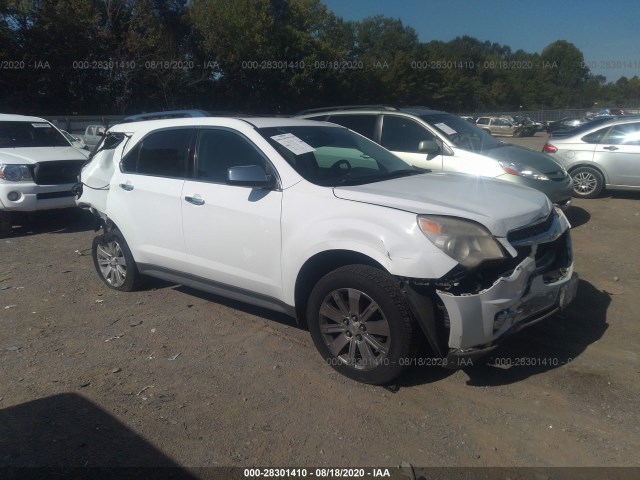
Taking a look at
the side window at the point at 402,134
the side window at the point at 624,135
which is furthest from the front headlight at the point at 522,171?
the side window at the point at 624,135

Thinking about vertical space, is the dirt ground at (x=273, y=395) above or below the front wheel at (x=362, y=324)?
below

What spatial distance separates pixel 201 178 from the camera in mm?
4836

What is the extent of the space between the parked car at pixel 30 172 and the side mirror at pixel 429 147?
572 cm

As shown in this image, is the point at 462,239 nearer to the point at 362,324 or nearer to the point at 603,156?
the point at 362,324

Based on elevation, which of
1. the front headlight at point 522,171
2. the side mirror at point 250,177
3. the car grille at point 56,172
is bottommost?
the car grille at point 56,172

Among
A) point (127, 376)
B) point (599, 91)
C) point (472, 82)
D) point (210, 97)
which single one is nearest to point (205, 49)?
point (210, 97)

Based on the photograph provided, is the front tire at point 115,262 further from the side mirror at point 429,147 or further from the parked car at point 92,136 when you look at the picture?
the parked car at point 92,136

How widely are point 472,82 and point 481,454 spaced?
7975 centimetres

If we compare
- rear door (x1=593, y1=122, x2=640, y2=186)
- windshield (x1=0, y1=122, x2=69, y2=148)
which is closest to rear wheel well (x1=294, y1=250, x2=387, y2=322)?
windshield (x1=0, y1=122, x2=69, y2=148)

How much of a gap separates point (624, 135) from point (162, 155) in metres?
8.71

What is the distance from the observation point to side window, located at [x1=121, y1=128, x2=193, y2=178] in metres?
5.04

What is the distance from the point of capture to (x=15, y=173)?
8.75m

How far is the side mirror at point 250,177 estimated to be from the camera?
416 centimetres

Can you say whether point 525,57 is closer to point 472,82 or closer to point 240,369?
point 472,82
